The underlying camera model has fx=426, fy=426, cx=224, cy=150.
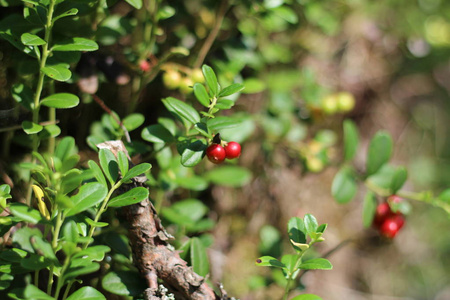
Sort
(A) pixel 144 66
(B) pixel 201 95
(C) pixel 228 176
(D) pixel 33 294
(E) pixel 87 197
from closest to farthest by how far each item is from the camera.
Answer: (D) pixel 33 294
(E) pixel 87 197
(B) pixel 201 95
(A) pixel 144 66
(C) pixel 228 176

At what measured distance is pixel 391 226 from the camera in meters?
1.85

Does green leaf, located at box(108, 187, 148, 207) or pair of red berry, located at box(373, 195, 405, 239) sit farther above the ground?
green leaf, located at box(108, 187, 148, 207)

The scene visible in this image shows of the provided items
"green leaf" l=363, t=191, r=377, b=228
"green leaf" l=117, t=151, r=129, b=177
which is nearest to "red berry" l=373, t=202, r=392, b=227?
"green leaf" l=363, t=191, r=377, b=228

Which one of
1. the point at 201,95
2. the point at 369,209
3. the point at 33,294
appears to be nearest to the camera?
the point at 33,294

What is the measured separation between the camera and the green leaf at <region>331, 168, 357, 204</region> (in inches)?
70.4

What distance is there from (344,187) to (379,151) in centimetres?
21

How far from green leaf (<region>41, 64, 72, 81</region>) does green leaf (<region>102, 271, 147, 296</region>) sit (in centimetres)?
55

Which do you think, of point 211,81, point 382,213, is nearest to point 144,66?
point 211,81

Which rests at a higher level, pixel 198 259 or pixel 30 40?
pixel 30 40

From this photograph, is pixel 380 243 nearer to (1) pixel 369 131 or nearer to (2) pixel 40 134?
(1) pixel 369 131

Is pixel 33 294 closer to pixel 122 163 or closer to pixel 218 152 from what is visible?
pixel 122 163

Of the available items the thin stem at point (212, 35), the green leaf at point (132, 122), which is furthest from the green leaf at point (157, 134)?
the thin stem at point (212, 35)

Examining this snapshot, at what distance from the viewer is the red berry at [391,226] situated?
6.05ft

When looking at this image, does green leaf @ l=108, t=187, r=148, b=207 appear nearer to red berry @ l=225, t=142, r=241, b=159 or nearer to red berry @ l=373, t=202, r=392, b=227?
red berry @ l=225, t=142, r=241, b=159
